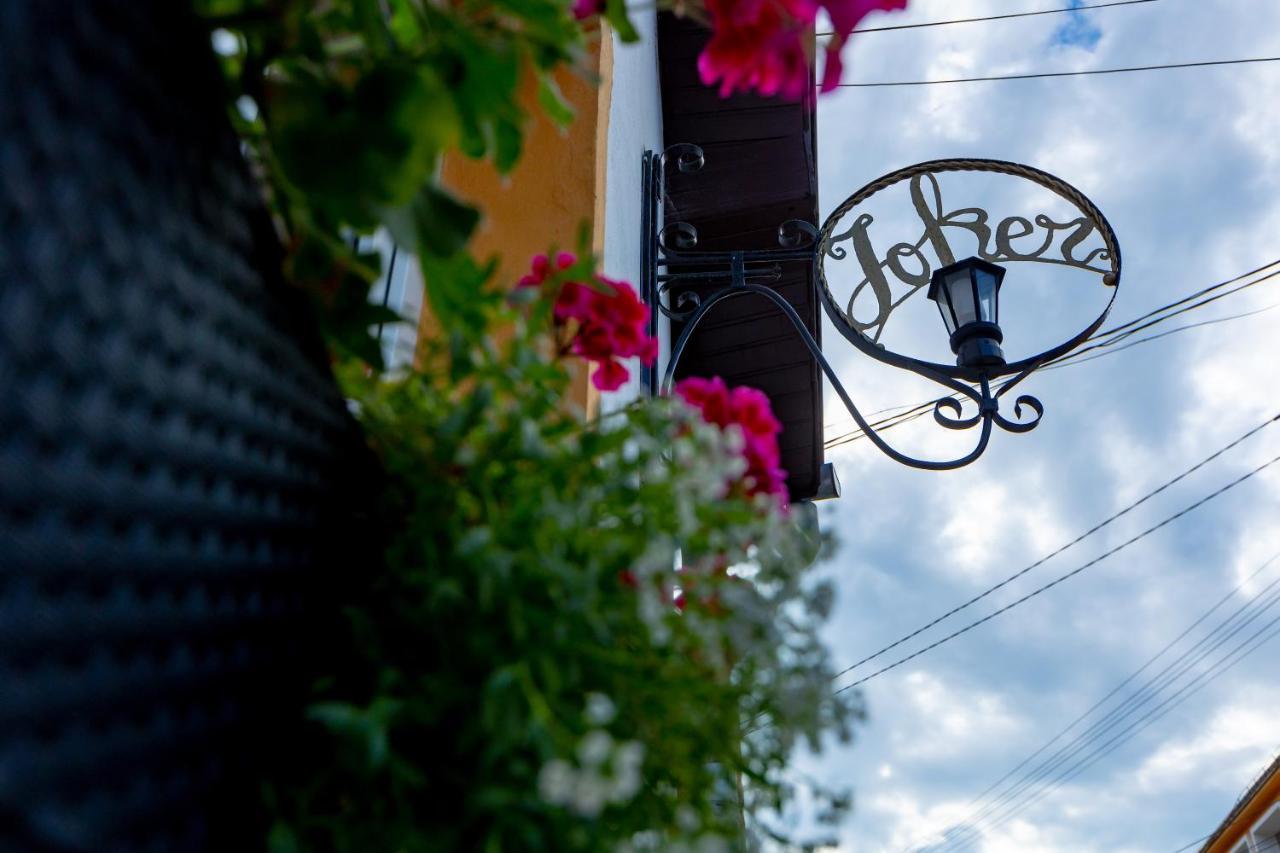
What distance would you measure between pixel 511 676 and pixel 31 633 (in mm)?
214

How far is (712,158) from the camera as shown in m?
4.07

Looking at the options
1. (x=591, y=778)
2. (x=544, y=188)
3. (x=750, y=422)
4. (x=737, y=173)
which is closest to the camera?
(x=591, y=778)

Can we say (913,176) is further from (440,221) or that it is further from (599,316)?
(440,221)

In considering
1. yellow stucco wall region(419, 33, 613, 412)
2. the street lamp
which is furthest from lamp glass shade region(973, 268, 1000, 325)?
yellow stucco wall region(419, 33, 613, 412)

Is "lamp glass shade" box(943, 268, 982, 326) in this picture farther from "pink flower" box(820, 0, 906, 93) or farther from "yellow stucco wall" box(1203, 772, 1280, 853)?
"yellow stucco wall" box(1203, 772, 1280, 853)

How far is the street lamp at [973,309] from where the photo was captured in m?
2.40

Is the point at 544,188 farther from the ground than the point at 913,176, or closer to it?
closer to it

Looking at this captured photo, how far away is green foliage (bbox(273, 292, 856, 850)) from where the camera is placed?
1.66 feet

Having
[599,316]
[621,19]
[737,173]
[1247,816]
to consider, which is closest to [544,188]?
[599,316]

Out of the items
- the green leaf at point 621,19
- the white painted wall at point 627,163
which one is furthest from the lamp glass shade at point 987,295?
the green leaf at point 621,19

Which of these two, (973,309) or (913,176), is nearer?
(973,309)

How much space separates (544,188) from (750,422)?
83cm

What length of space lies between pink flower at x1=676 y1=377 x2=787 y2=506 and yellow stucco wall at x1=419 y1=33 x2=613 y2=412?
1.74ft

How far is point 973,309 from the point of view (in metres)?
2.46
